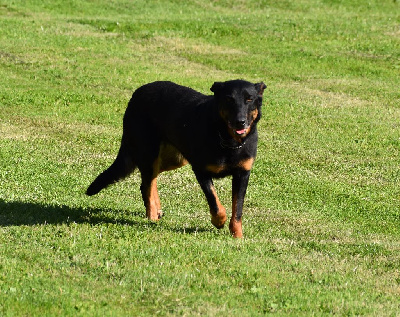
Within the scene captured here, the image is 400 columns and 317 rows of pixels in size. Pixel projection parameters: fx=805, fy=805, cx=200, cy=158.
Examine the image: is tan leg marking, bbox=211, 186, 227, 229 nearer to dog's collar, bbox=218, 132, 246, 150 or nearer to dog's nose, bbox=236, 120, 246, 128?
dog's collar, bbox=218, 132, 246, 150

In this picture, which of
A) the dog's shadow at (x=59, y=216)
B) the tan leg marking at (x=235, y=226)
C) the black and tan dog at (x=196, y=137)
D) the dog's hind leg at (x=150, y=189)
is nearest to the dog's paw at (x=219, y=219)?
the black and tan dog at (x=196, y=137)

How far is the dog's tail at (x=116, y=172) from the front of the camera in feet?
36.4

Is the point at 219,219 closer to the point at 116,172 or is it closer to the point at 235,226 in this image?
the point at 235,226

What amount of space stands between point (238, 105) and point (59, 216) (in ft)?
8.99

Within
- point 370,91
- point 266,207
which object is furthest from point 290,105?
point 266,207

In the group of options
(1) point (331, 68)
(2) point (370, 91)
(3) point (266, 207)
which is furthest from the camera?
(1) point (331, 68)

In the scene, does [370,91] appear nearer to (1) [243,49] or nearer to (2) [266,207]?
(1) [243,49]

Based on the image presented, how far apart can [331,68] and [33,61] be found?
33.1 ft

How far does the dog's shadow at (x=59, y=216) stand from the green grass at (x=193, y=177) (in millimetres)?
35

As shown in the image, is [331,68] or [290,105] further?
[331,68]

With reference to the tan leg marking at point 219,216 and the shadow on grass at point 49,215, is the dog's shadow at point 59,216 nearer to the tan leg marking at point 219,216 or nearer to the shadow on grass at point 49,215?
the shadow on grass at point 49,215

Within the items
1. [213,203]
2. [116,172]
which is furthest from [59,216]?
[213,203]

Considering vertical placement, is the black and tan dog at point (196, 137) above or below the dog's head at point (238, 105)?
below

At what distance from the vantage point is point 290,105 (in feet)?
71.9
